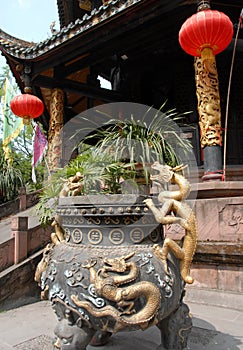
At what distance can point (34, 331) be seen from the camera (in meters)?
3.13

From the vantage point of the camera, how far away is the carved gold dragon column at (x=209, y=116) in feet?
16.5

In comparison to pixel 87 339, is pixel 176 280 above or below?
above

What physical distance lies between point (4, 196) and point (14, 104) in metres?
10.1

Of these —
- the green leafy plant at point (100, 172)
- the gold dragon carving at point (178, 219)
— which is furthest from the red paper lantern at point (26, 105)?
the gold dragon carving at point (178, 219)

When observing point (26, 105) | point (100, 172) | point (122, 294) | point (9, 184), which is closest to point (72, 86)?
point (26, 105)

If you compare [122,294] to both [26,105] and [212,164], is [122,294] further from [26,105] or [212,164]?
[26,105]

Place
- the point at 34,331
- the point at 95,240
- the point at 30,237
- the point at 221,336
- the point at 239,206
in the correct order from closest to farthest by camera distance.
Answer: the point at 95,240 → the point at 221,336 → the point at 34,331 → the point at 239,206 → the point at 30,237

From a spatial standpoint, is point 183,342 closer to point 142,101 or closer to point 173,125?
point 173,125

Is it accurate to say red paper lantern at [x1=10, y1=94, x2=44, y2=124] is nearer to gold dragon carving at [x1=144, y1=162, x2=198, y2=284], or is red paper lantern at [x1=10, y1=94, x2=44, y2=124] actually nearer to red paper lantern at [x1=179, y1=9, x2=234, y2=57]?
red paper lantern at [x1=179, y1=9, x2=234, y2=57]

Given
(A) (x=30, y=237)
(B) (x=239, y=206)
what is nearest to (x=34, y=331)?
(A) (x=30, y=237)

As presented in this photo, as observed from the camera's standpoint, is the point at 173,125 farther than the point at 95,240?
Yes

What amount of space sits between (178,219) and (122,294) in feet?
2.10

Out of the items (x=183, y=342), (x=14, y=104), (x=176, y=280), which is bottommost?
(x=183, y=342)

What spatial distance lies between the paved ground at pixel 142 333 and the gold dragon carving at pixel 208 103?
2.66 metres
